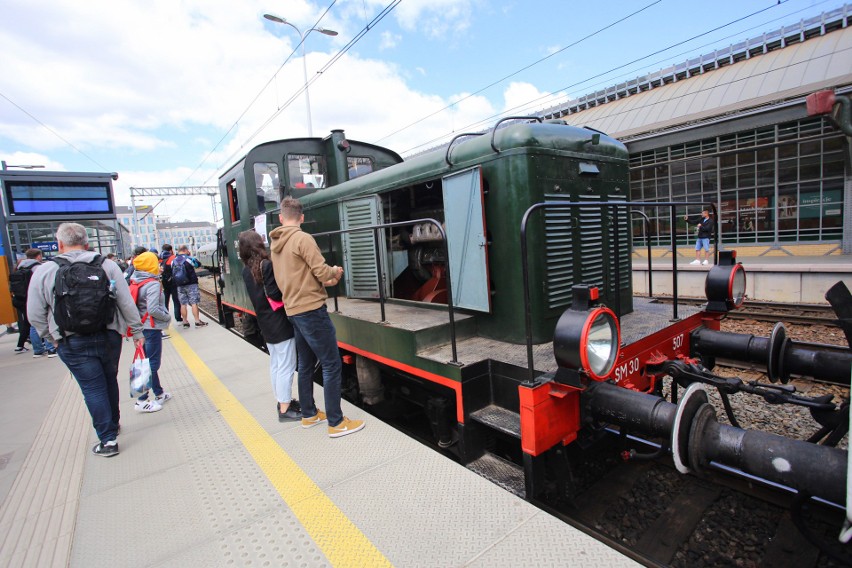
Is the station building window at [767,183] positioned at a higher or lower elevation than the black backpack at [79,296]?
higher

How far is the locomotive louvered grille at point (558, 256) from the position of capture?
3045mm

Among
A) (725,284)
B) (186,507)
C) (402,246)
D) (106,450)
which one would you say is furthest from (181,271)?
(725,284)

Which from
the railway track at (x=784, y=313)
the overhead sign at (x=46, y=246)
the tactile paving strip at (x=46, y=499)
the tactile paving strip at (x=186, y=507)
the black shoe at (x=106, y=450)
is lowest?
the railway track at (x=784, y=313)

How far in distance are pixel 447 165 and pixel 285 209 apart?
1.25 metres

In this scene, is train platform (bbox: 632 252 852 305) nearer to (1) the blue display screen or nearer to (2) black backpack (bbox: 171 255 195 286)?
(2) black backpack (bbox: 171 255 195 286)

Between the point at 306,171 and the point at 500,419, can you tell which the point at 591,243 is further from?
the point at 306,171

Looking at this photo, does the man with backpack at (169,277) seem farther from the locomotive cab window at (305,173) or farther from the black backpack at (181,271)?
the locomotive cab window at (305,173)

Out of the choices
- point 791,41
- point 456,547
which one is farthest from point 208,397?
point 791,41

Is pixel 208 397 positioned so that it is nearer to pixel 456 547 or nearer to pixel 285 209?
pixel 285 209

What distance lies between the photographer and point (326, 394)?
9.86ft

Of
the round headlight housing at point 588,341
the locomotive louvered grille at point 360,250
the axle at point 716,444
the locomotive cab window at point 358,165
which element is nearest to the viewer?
the axle at point 716,444

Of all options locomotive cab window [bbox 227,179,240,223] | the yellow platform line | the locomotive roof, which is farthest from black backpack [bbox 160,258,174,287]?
the locomotive roof

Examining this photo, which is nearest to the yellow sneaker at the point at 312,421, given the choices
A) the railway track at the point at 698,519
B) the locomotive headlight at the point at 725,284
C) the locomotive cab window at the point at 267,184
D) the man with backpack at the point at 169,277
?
the railway track at the point at 698,519

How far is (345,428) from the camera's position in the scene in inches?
120
